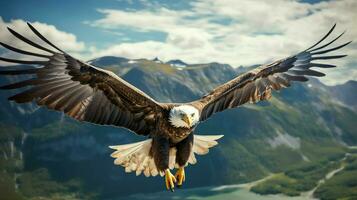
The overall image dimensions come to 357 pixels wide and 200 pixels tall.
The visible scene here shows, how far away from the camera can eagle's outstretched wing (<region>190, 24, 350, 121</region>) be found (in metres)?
8.85

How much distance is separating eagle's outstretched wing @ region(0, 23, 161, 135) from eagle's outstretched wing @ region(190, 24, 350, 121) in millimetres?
1335

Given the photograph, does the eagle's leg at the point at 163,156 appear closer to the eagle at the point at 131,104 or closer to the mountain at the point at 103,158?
the eagle at the point at 131,104

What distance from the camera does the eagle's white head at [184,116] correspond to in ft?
23.5

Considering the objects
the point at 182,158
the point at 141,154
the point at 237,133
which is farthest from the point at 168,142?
the point at 237,133

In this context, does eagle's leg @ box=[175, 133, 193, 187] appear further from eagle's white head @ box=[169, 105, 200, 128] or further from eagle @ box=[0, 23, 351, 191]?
eagle's white head @ box=[169, 105, 200, 128]

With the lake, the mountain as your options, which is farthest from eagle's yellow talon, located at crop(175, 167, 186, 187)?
the mountain

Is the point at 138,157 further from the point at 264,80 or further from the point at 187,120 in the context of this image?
the point at 264,80

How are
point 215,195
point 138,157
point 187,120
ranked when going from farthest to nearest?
point 215,195 → point 138,157 → point 187,120

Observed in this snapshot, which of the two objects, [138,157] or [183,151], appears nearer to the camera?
[183,151]

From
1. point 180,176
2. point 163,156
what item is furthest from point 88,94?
point 180,176

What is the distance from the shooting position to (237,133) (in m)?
194

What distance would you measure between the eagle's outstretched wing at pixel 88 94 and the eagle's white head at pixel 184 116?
547 mm

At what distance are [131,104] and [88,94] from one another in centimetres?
77

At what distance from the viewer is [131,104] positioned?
812 centimetres
